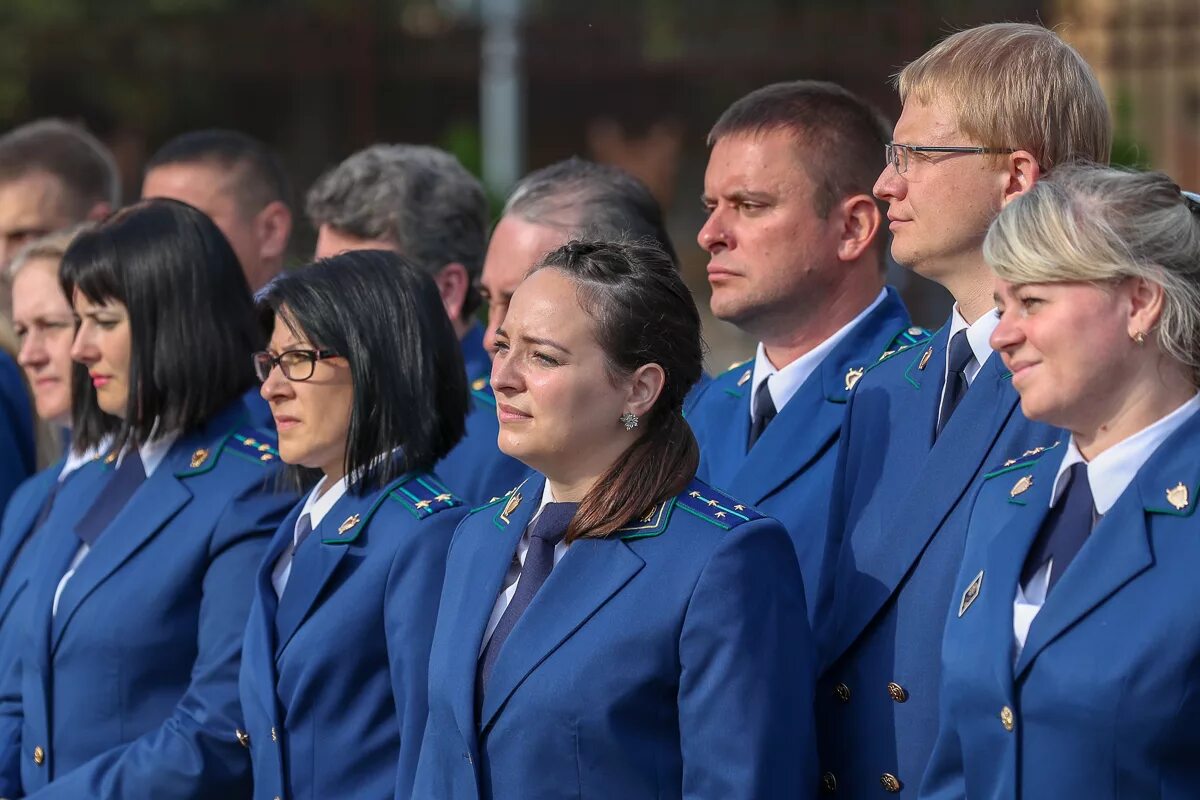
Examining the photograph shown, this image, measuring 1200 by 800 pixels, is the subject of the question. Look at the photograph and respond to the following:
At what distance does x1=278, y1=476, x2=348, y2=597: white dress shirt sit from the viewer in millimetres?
3547

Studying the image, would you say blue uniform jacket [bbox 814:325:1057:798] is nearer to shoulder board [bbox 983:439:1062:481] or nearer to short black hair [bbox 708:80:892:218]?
shoulder board [bbox 983:439:1062:481]

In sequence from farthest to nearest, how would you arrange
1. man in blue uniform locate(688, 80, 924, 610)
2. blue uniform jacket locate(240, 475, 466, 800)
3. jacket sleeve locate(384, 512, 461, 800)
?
man in blue uniform locate(688, 80, 924, 610)
blue uniform jacket locate(240, 475, 466, 800)
jacket sleeve locate(384, 512, 461, 800)

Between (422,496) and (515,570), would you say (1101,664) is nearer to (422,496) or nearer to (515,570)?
(515,570)

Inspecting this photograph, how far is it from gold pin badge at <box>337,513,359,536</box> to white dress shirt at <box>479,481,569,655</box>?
51 cm

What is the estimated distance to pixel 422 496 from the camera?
11.4 feet

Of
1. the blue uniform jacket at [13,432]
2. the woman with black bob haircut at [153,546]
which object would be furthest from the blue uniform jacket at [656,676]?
the blue uniform jacket at [13,432]

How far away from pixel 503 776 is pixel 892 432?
3.07ft

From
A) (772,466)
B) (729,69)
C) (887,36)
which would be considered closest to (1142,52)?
(887,36)

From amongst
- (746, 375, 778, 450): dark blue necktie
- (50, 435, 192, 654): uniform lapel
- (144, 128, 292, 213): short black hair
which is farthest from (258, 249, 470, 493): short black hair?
(144, 128, 292, 213): short black hair

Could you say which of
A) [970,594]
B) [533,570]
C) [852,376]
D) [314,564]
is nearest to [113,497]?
[314,564]

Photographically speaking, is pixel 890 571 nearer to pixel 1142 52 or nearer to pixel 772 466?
pixel 772 466

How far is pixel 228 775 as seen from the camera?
11.8 feet

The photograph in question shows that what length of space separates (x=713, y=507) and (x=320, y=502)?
1014mm

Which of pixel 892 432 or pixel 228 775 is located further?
pixel 228 775
